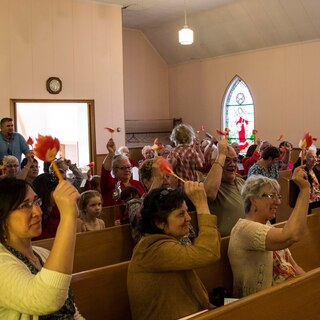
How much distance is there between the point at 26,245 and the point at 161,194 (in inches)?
30.7

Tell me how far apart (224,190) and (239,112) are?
8.16 m

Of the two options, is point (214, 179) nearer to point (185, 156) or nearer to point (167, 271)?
point (167, 271)

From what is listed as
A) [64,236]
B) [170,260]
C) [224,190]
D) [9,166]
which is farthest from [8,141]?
[64,236]

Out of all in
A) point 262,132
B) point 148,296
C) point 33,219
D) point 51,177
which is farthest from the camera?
point 262,132

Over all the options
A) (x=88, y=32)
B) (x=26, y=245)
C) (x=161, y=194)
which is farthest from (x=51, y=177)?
(x=88, y=32)

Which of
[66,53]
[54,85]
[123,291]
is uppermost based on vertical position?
[66,53]

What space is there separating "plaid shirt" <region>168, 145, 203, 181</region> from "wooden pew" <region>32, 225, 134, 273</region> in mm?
1306

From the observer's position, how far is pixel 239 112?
11258 mm

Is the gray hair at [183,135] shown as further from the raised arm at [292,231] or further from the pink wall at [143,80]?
the pink wall at [143,80]

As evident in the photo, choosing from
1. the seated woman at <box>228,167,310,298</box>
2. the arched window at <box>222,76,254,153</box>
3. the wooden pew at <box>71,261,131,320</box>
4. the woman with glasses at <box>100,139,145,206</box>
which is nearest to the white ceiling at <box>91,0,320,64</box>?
the arched window at <box>222,76,254,153</box>

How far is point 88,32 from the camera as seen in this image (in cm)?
900

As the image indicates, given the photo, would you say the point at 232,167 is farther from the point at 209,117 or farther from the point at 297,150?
the point at 209,117

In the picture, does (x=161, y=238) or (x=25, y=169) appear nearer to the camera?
(x=161, y=238)

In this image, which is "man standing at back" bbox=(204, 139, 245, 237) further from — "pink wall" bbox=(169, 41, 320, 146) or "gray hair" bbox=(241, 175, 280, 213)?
"pink wall" bbox=(169, 41, 320, 146)
